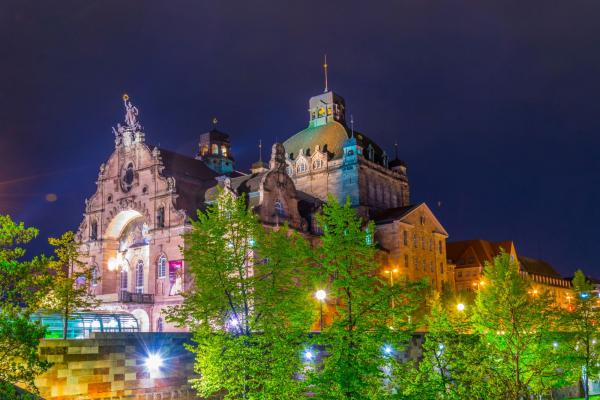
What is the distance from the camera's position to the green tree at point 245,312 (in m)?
33.8

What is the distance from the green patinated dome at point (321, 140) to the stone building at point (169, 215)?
3.22 meters

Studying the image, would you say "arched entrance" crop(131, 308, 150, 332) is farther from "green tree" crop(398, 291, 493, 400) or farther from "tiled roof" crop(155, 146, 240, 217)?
"green tree" crop(398, 291, 493, 400)

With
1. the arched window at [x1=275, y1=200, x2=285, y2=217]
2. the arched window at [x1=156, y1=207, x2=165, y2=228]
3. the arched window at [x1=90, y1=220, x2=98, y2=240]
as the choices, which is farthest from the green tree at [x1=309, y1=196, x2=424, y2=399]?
the arched window at [x1=90, y1=220, x2=98, y2=240]

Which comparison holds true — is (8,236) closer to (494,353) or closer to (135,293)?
(494,353)

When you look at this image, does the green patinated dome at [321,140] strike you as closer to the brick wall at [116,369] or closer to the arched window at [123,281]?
the arched window at [123,281]

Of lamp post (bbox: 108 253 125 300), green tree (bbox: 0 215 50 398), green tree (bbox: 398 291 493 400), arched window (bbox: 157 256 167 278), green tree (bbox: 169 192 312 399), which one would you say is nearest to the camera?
green tree (bbox: 0 215 50 398)

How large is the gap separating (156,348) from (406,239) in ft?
209

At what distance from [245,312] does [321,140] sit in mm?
77806

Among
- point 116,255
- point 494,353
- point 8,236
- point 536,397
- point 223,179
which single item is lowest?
point 536,397

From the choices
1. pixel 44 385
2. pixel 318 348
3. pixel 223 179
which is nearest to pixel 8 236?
pixel 44 385

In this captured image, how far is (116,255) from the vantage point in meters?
84.9

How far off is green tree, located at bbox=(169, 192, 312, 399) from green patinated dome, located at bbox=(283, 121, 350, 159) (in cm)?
6987

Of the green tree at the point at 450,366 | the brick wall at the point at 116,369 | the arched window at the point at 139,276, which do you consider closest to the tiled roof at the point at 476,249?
the arched window at the point at 139,276

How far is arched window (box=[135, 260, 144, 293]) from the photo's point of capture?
81000mm
